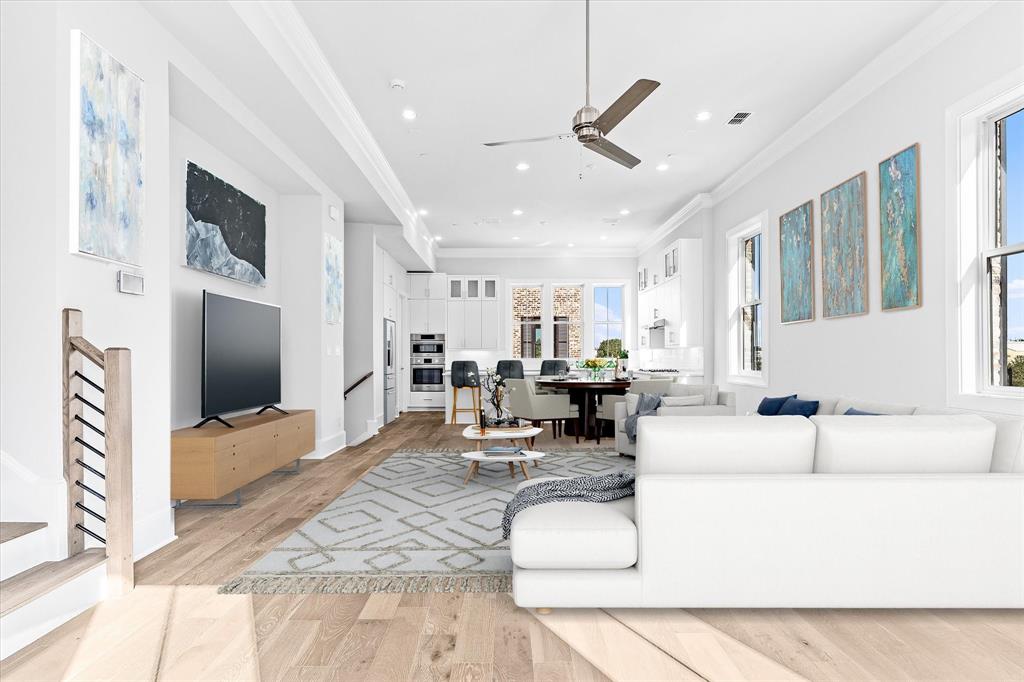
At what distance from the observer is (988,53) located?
3.26 metres

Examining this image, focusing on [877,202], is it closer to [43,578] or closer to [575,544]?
[575,544]

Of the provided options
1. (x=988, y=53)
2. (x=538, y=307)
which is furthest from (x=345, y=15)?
(x=538, y=307)

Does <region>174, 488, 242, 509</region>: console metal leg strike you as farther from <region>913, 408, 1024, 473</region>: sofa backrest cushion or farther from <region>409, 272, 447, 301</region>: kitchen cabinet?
<region>409, 272, 447, 301</region>: kitchen cabinet

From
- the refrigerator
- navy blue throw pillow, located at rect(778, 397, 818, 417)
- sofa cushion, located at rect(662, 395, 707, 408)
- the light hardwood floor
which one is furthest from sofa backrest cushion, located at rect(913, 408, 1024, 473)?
the refrigerator

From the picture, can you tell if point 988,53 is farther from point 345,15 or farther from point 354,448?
point 354,448

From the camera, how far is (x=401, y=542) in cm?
320

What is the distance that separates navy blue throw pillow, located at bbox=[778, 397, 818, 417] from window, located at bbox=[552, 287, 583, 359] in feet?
22.5

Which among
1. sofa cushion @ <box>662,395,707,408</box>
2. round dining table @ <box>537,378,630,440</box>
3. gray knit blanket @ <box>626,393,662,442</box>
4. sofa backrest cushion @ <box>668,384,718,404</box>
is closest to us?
sofa cushion @ <box>662,395,707,408</box>

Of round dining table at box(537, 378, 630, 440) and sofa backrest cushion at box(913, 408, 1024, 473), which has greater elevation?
sofa backrest cushion at box(913, 408, 1024, 473)

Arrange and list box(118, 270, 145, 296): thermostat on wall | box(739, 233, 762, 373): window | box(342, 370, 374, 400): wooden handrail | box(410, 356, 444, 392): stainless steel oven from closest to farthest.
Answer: box(118, 270, 145, 296): thermostat on wall, box(739, 233, 762, 373): window, box(342, 370, 374, 400): wooden handrail, box(410, 356, 444, 392): stainless steel oven

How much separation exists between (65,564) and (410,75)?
3.61m

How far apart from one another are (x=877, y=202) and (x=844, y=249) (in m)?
0.48

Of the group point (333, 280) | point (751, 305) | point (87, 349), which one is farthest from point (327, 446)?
point (751, 305)

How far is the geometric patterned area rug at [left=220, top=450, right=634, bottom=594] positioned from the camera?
262cm
